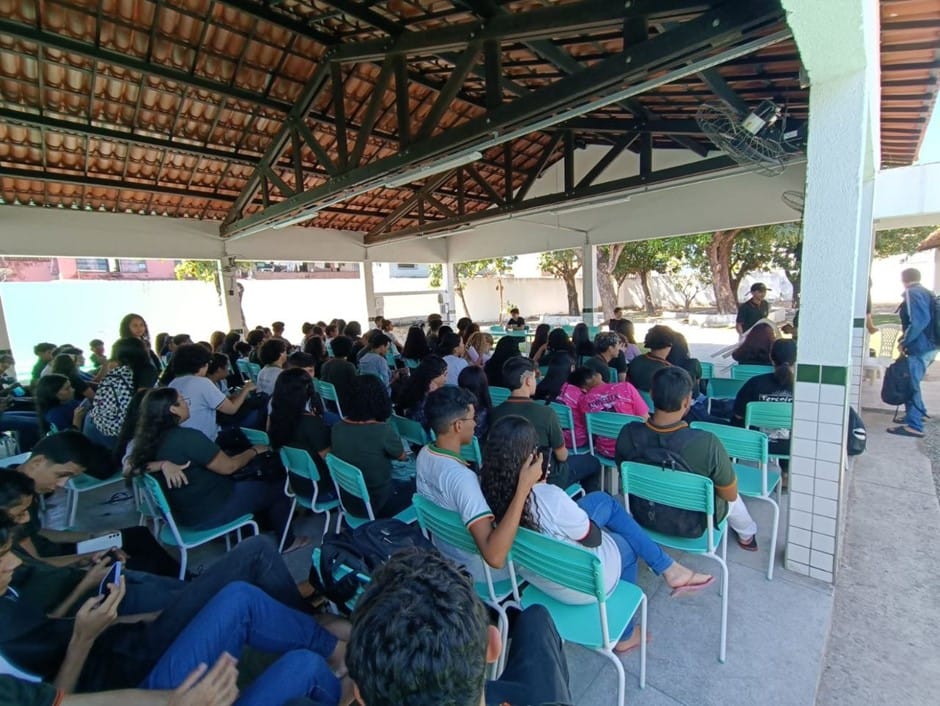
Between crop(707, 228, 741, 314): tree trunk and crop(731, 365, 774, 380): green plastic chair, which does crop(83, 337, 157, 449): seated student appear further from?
crop(707, 228, 741, 314): tree trunk

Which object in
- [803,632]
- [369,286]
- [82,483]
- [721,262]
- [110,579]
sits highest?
[721,262]

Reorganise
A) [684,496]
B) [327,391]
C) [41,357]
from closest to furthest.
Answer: [684,496] < [327,391] < [41,357]

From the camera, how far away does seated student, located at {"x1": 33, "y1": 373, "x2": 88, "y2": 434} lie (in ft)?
11.7

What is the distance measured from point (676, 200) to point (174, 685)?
30.5 feet

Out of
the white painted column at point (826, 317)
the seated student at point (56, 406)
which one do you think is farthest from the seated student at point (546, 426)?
the seated student at point (56, 406)

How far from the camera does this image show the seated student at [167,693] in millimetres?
1019

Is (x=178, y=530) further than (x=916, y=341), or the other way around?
(x=916, y=341)

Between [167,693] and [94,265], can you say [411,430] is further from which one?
[94,265]

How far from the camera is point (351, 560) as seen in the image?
1.56 metres

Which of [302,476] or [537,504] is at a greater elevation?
[537,504]

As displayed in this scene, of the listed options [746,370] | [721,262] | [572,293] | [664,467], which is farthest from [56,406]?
[572,293]

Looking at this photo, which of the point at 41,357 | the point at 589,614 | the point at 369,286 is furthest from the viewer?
the point at 369,286

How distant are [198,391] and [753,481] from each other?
3.59 meters

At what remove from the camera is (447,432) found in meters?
1.98
